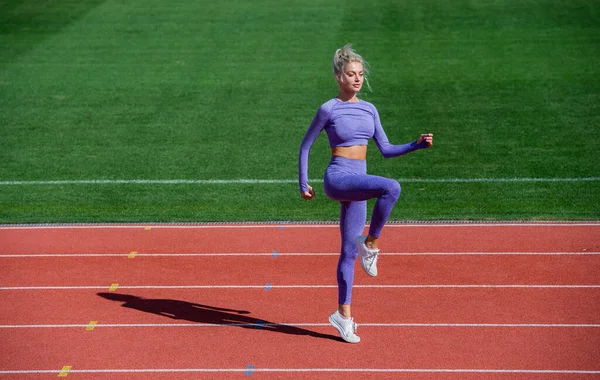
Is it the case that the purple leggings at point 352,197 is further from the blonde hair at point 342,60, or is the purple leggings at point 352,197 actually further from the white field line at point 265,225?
the white field line at point 265,225

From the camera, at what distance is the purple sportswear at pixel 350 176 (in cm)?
678

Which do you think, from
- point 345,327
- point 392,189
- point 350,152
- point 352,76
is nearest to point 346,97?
point 352,76

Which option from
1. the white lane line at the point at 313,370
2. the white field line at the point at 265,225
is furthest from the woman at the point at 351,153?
the white field line at the point at 265,225

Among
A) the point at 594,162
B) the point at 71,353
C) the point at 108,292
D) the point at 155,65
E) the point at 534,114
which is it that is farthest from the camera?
the point at 155,65

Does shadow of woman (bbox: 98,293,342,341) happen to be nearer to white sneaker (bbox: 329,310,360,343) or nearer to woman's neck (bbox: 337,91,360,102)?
white sneaker (bbox: 329,310,360,343)

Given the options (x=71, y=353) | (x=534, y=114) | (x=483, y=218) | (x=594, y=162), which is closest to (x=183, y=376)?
(x=71, y=353)

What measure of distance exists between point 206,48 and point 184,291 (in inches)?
436

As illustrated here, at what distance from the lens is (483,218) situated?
10836 millimetres

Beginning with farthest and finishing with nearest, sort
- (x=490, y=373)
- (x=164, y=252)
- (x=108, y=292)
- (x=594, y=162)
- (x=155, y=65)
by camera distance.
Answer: (x=155, y=65)
(x=594, y=162)
(x=164, y=252)
(x=108, y=292)
(x=490, y=373)

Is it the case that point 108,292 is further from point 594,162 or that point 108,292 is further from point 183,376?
point 594,162

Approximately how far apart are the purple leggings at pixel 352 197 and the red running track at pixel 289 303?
71cm

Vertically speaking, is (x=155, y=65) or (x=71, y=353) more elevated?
(x=71, y=353)

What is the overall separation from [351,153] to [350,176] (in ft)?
0.94

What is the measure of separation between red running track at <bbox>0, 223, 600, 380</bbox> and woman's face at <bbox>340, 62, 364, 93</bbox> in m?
2.19
